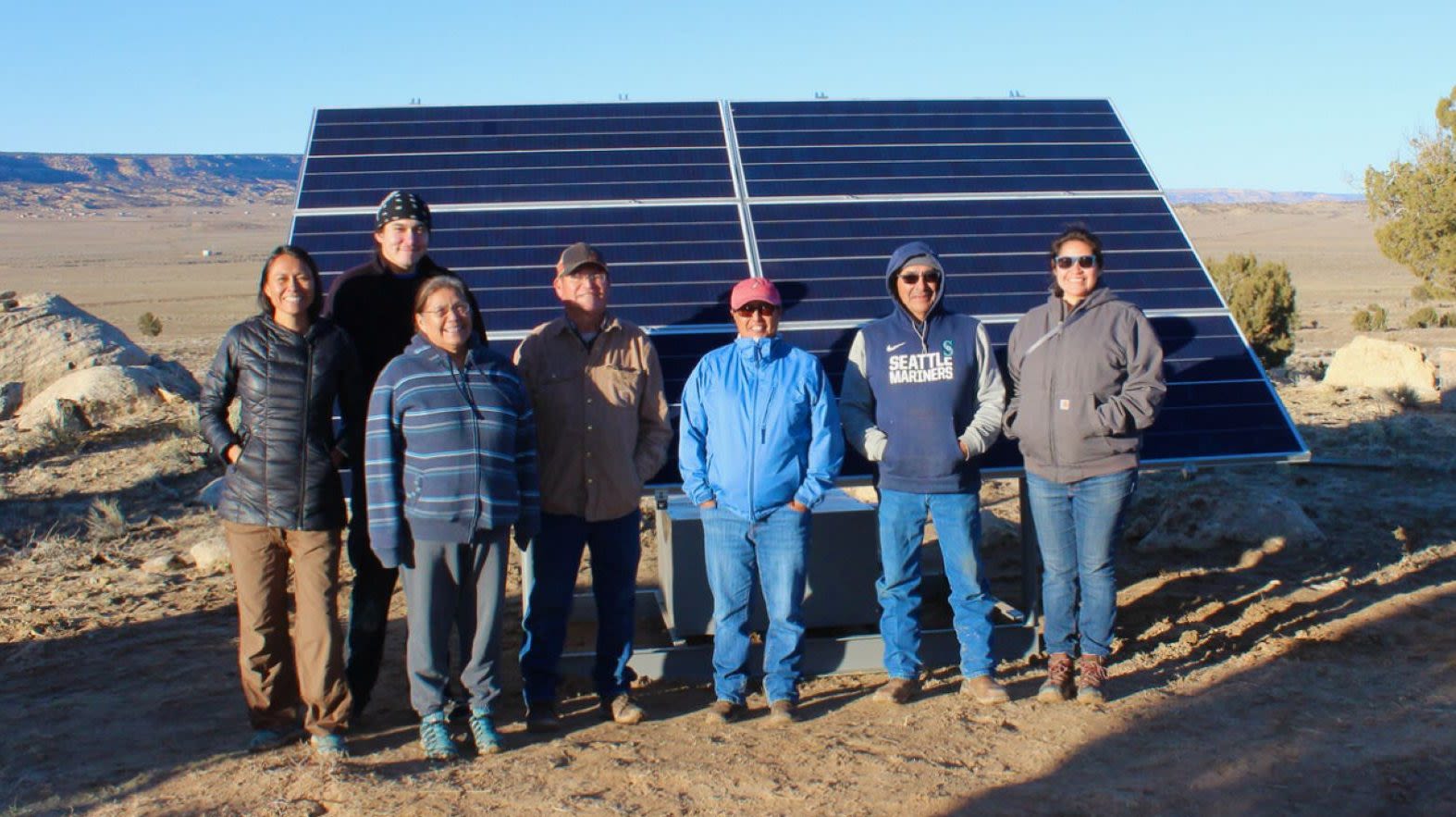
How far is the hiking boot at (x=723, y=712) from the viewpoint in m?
6.24

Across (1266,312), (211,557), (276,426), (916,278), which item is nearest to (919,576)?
(916,278)

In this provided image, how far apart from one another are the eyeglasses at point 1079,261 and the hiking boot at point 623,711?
3.05 metres

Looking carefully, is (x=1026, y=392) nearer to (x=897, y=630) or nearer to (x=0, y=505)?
(x=897, y=630)

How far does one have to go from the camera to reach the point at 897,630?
6.46m

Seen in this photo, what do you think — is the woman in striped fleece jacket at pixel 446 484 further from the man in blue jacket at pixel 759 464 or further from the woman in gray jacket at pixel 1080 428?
the woman in gray jacket at pixel 1080 428

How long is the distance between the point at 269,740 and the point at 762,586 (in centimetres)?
244

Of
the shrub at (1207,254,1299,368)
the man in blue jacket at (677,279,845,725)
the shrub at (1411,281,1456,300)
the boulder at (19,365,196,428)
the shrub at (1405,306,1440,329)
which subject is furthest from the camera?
the shrub at (1405,306,1440,329)

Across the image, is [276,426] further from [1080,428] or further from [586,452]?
[1080,428]

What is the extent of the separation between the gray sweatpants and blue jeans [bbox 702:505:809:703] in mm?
1084

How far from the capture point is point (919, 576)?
253 inches

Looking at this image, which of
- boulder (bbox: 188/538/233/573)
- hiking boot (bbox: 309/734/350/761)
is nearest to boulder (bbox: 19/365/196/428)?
boulder (bbox: 188/538/233/573)

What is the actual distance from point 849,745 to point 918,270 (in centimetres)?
231

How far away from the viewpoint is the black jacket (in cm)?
560

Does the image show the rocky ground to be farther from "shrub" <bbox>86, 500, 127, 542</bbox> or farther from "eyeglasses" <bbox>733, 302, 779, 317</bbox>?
"eyeglasses" <bbox>733, 302, 779, 317</bbox>
